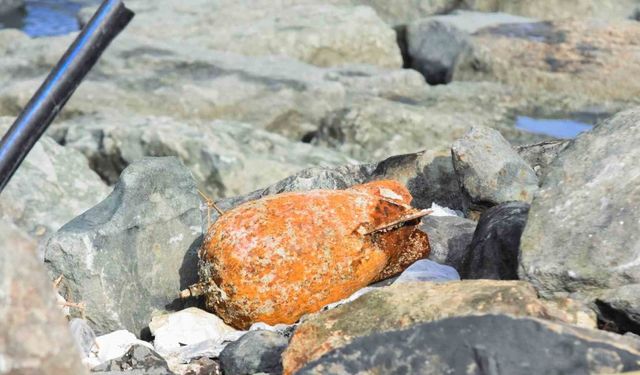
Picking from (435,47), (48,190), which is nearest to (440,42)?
(435,47)

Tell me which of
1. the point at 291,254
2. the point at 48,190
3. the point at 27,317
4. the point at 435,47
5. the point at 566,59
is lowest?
the point at 435,47

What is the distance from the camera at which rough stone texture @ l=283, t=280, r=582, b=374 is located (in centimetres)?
274

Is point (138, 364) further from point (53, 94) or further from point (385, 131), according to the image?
point (385, 131)

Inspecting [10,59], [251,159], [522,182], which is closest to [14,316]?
[522,182]

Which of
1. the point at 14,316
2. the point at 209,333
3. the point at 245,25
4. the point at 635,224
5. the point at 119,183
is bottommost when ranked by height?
the point at 245,25

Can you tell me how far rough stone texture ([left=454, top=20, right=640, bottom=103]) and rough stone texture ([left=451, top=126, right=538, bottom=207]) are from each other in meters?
7.21

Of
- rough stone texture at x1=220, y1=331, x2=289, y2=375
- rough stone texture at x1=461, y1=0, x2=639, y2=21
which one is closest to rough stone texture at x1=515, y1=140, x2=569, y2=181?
rough stone texture at x1=220, y1=331, x2=289, y2=375

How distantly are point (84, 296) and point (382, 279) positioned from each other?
108 centimetres

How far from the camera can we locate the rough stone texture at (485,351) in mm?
2303

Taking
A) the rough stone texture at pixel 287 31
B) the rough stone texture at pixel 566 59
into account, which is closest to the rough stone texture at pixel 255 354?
the rough stone texture at pixel 566 59

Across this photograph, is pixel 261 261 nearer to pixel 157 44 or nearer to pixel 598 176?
pixel 598 176

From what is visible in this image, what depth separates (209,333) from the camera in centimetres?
360

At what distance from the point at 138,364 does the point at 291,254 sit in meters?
0.63

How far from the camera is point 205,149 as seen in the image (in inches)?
338
